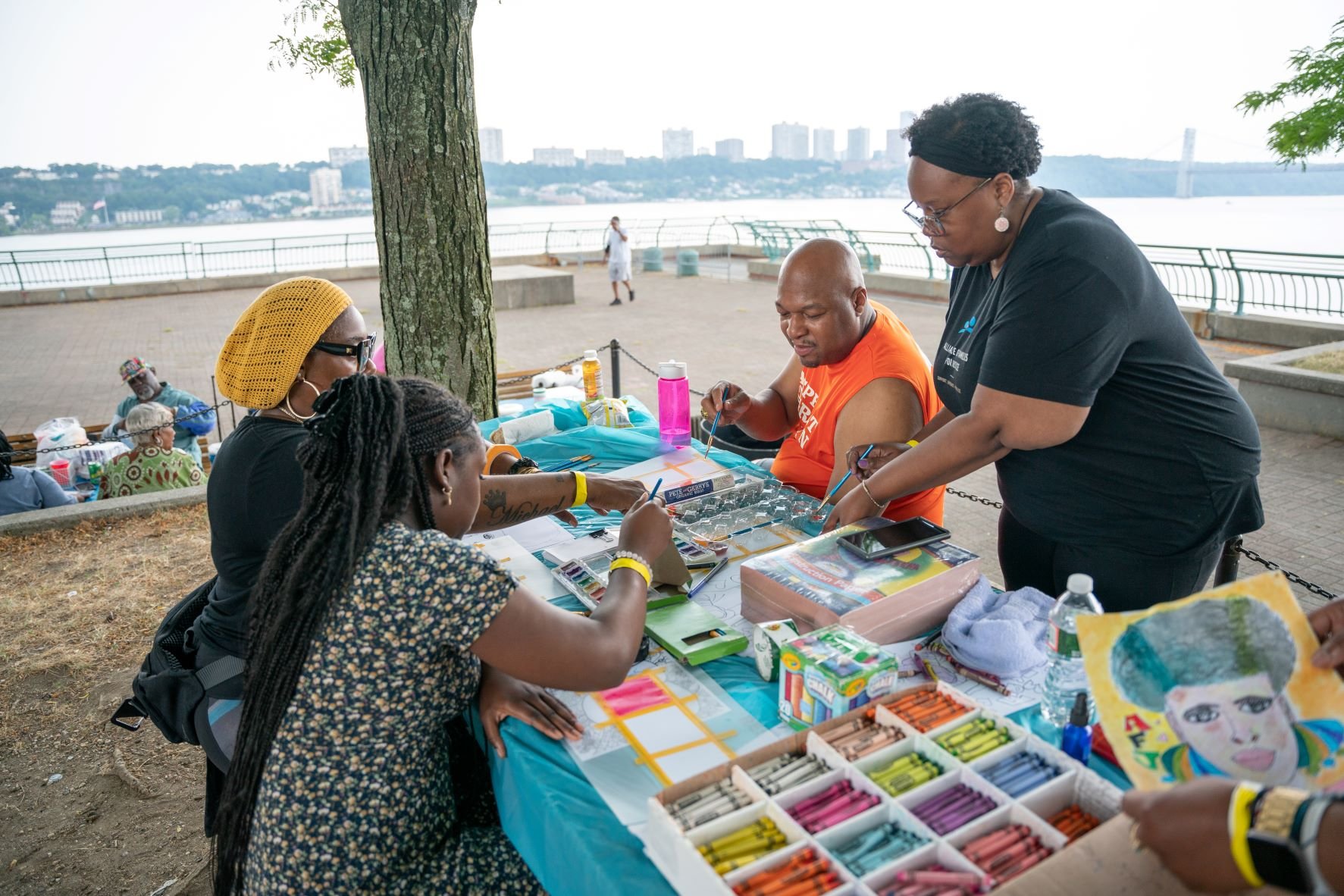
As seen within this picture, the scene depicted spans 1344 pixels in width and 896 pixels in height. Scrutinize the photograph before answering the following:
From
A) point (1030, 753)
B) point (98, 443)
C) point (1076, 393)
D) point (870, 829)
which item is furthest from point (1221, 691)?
point (98, 443)

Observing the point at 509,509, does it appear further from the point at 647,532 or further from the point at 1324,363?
the point at 1324,363

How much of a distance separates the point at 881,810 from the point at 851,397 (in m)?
1.80

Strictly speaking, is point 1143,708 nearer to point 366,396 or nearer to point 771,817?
point 771,817

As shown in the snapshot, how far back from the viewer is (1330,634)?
49.2 inches

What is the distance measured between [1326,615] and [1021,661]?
0.59m

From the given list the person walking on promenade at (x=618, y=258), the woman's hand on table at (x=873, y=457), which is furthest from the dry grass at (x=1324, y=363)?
the person walking on promenade at (x=618, y=258)

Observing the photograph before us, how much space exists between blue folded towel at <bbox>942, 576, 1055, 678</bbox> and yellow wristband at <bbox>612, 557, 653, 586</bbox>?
0.66 metres

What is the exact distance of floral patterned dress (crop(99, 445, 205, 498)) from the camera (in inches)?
220

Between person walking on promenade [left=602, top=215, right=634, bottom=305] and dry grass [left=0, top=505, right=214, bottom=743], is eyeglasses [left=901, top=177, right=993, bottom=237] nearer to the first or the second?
dry grass [left=0, top=505, right=214, bottom=743]

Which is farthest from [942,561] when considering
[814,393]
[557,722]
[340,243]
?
[340,243]

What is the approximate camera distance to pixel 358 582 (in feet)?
4.87

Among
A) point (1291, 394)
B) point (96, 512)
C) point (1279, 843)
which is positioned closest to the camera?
point (1279, 843)

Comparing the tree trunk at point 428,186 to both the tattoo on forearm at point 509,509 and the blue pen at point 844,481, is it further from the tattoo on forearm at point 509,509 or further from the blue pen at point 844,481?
the blue pen at point 844,481

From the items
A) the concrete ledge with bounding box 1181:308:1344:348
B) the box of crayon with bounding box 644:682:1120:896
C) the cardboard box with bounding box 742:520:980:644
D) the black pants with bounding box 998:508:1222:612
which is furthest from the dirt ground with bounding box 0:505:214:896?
the concrete ledge with bounding box 1181:308:1344:348
